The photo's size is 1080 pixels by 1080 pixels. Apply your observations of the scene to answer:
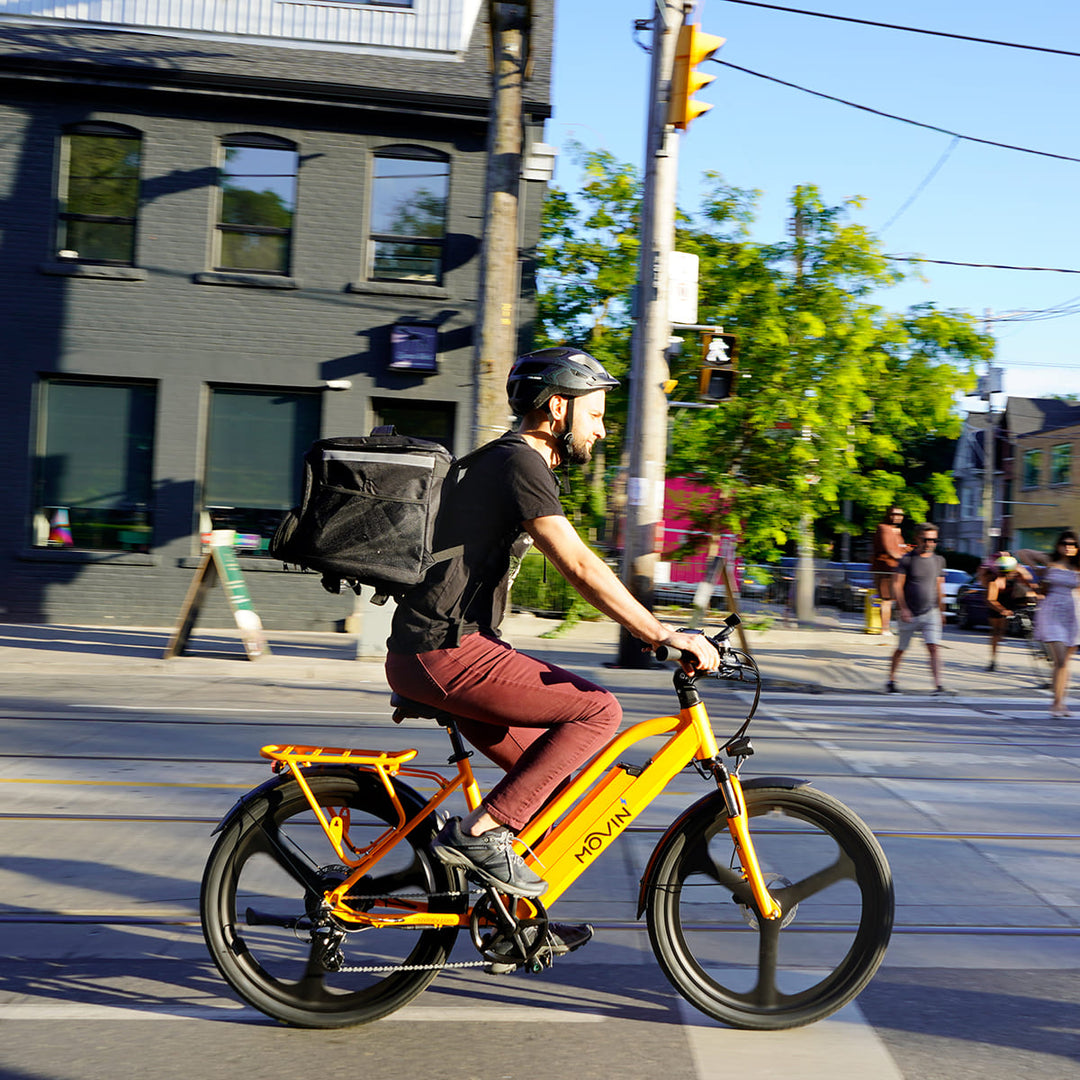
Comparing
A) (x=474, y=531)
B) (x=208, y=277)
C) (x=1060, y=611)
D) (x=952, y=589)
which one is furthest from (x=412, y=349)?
(x=952, y=589)

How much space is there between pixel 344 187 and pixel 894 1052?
47.8ft

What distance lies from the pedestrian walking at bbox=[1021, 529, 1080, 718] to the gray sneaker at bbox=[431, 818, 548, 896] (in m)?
9.09

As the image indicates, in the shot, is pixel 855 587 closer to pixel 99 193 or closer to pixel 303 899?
pixel 99 193

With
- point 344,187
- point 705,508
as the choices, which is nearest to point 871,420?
point 705,508

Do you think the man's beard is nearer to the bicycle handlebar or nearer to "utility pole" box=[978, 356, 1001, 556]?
the bicycle handlebar

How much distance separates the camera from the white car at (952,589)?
32662mm

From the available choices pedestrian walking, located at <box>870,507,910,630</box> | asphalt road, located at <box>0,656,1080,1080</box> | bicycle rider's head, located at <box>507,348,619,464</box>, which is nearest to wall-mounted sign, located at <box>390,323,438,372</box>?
pedestrian walking, located at <box>870,507,910,630</box>

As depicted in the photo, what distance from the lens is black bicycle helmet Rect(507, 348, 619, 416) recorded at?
3.27 metres

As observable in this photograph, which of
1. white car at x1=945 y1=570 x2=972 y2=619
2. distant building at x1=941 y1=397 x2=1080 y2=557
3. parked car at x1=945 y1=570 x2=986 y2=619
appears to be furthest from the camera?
distant building at x1=941 y1=397 x2=1080 y2=557

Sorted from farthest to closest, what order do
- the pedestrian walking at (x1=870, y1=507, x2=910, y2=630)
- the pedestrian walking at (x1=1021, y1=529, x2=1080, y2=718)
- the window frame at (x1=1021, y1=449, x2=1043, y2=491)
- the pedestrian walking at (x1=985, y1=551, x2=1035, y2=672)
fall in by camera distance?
the window frame at (x1=1021, y1=449, x2=1043, y2=491)
the pedestrian walking at (x1=870, y1=507, x2=910, y2=630)
the pedestrian walking at (x1=985, y1=551, x2=1035, y2=672)
the pedestrian walking at (x1=1021, y1=529, x2=1080, y2=718)

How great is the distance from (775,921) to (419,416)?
1324 centimetres

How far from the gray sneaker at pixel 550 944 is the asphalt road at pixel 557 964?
0.19 meters

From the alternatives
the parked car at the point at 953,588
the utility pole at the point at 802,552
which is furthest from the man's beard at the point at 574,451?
the parked car at the point at 953,588

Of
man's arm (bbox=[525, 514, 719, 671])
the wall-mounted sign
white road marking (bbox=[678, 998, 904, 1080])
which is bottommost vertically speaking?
white road marking (bbox=[678, 998, 904, 1080])
